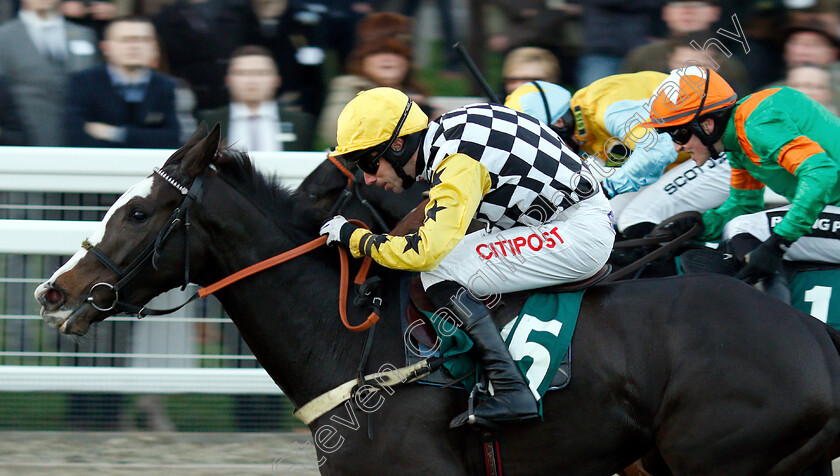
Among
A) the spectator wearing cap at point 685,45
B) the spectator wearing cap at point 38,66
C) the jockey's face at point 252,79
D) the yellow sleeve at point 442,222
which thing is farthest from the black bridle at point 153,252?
the spectator wearing cap at point 685,45

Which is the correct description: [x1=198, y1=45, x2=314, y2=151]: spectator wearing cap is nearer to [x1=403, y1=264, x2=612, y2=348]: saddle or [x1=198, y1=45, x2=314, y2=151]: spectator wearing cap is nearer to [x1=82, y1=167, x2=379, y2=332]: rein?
[x1=82, y1=167, x2=379, y2=332]: rein

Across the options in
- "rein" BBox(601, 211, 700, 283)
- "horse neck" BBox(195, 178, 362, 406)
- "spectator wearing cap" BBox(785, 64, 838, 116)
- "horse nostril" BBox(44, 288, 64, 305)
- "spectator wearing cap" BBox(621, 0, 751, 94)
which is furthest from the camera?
"spectator wearing cap" BBox(621, 0, 751, 94)

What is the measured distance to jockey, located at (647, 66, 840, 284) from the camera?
3.84 metres

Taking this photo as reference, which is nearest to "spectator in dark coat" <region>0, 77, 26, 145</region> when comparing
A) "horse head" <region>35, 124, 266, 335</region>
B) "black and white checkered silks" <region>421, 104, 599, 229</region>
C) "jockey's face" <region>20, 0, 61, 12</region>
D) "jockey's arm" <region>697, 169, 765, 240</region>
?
"jockey's face" <region>20, 0, 61, 12</region>

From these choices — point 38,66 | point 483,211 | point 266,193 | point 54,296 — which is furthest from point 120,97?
point 483,211

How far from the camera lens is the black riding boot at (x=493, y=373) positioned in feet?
11.1

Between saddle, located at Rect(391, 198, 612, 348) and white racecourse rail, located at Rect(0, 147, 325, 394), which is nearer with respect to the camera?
saddle, located at Rect(391, 198, 612, 348)

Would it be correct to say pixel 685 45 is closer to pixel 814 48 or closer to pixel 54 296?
pixel 814 48

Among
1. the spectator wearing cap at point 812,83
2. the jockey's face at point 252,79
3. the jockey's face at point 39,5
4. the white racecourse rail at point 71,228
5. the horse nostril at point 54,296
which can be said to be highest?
the spectator wearing cap at point 812,83

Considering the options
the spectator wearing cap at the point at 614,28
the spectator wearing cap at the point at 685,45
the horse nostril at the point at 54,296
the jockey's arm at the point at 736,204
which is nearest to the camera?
the horse nostril at the point at 54,296

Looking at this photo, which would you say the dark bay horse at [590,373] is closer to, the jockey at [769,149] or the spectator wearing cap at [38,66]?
the jockey at [769,149]

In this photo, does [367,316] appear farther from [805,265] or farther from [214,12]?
[214,12]

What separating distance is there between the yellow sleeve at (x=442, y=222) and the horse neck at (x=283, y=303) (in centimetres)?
34

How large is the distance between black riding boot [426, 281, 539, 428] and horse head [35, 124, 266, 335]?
954mm
